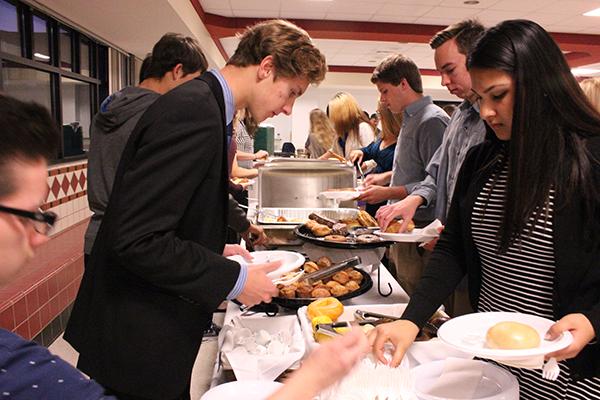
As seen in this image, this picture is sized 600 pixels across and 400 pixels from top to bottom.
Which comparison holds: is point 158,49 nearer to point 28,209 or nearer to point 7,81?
point 28,209

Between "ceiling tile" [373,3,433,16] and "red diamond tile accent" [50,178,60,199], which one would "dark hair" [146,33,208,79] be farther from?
"ceiling tile" [373,3,433,16]

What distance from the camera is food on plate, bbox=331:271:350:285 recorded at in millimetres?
1525

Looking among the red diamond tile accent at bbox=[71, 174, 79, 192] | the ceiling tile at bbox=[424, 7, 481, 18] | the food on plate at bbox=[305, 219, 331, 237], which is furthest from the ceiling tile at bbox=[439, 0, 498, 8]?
the food on plate at bbox=[305, 219, 331, 237]

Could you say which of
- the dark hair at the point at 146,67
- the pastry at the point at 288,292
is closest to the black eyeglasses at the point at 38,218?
the pastry at the point at 288,292

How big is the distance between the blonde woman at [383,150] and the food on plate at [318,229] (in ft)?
4.58

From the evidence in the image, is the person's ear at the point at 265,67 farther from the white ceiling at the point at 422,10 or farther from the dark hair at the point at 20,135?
A: the white ceiling at the point at 422,10

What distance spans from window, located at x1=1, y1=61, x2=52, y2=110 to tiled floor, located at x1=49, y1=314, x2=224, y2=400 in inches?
65.7

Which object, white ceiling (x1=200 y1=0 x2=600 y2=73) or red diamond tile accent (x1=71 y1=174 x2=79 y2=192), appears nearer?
red diamond tile accent (x1=71 y1=174 x2=79 y2=192)

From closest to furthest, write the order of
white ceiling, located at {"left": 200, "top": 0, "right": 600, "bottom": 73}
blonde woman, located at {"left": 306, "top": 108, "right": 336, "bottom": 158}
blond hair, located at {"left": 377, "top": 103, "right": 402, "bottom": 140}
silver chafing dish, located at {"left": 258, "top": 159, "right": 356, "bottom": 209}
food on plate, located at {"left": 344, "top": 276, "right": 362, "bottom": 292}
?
food on plate, located at {"left": 344, "top": 276, "right": 362, "bottom": 292} → silver chafing dish, located at {"left": 258, "top": 159, "right": 356, "bottom": 209} → blond hair, located at {"left": 377, "top": 103, "right": 402, "bottom": 140} → blonde woman, located at {"left": 306, "top": 108, "right": 336, "bottom": 158} → white ceiling, located at {"left": 200, "top": 0, "right": 600, "bottom": 73}

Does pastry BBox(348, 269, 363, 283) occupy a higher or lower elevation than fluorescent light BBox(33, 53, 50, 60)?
lower

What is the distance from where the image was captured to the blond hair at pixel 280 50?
3.91ft

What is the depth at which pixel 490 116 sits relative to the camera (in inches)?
41.8

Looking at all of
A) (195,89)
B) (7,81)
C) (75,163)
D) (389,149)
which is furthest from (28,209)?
(75,163)

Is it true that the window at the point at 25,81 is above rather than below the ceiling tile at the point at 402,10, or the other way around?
below
